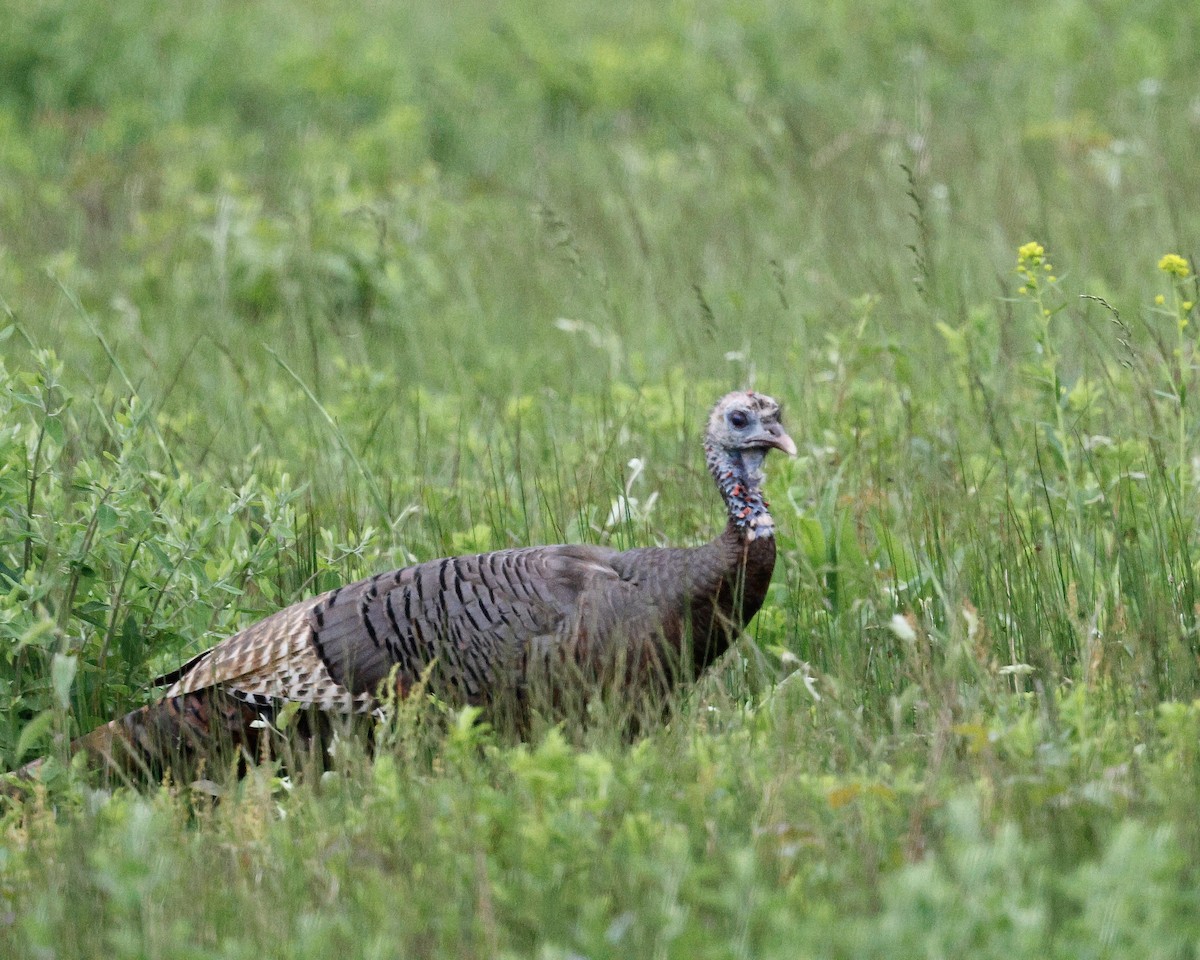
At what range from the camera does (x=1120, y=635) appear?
12.7 feet

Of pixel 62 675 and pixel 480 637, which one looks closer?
pixel 62 675

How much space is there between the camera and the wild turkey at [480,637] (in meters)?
3.99

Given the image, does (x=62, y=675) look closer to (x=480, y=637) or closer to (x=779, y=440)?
(x=480, y=637)

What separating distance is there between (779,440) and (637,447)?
140 cm

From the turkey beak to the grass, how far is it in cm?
42

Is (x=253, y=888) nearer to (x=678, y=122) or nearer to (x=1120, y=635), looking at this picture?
(x=1120, y=635)

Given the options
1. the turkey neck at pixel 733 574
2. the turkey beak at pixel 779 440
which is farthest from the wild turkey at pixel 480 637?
the turkey beak at pixel 779 440

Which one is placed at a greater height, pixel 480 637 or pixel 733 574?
pixel 733 574

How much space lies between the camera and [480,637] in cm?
402

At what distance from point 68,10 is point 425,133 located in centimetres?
262

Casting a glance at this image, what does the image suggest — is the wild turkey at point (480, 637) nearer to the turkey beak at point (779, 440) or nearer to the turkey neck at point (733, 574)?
the turkey neck at point (733, 574)

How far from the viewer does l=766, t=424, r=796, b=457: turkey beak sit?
422cm

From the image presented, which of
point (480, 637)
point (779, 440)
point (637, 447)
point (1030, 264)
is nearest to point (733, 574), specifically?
point (779, 440)

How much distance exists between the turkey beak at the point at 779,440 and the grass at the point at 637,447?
1.37 feet
